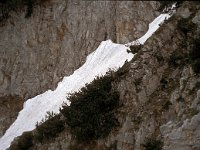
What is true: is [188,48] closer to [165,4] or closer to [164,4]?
[165,4]

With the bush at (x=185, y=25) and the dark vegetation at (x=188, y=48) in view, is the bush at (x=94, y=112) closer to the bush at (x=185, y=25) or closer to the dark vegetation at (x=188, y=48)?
the dark vegetation at (x=188, y=48)

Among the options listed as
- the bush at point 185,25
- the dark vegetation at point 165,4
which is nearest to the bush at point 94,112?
the bush at point 185,25

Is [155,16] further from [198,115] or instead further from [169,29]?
[198,115]

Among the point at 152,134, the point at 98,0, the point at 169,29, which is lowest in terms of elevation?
the point at 152,134

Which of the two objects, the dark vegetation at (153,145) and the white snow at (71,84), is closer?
the dark vegetation at (153,145)

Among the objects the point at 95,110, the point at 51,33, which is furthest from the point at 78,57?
the point at 95,110

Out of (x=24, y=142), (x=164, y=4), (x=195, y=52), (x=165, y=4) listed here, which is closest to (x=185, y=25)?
(x=195, y=52)

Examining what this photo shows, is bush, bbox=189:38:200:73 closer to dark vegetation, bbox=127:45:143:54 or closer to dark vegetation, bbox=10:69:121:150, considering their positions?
dark vegetation, bbox=10:69:121:150
